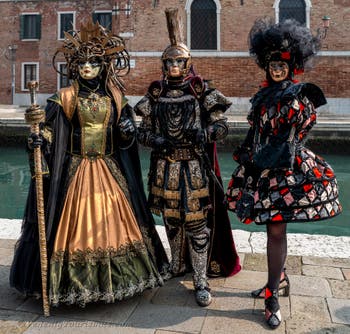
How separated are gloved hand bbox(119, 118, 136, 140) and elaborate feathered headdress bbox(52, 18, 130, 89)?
0.37 m

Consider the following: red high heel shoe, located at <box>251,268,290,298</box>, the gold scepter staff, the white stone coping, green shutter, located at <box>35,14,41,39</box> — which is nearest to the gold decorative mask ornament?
red high heel shoe, located at <box>251,268,290,298</box>

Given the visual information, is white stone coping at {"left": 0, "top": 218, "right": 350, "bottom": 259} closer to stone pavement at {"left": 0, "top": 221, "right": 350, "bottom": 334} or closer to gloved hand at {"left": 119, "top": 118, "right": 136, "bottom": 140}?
stone pavement at {"left": 0, "top": 221, "right": 350, "bottom": 334}

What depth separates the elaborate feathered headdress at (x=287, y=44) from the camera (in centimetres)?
268

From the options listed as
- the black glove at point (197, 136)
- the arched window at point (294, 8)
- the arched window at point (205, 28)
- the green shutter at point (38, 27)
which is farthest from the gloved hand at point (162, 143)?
the green shutter at point (38, 27)

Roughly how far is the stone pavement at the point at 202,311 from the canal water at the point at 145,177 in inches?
112

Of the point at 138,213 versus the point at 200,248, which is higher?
the point at 138,213

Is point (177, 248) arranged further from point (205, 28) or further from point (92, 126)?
point (205, 28)

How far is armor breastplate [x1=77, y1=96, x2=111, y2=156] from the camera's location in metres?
3.06

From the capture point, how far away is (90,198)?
296cm

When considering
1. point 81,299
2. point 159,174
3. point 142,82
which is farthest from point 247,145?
point 142,82

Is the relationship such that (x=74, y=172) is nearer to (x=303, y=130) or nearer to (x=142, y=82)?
(x=303, y=130)

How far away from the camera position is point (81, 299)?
2791mm

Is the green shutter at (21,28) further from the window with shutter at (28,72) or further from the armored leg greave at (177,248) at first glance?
the armored leg greave at (177,248)

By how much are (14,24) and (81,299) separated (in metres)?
24.2
